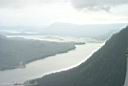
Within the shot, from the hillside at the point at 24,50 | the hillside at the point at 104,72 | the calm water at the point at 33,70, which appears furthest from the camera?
the hillside at the point at 24,50

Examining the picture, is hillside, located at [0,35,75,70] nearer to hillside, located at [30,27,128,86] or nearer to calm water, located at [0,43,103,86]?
calm water, located at [0,43,103,86]

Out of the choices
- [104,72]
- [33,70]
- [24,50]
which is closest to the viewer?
[104,72]

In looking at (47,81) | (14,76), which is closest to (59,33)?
(14,76)

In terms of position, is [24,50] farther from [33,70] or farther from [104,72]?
[104,72]

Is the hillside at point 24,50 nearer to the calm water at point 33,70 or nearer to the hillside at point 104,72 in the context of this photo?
the calm water at point 33,70

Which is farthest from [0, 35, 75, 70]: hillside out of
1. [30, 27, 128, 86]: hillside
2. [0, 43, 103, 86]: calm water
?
[30, 27, 128, 86]: hillside

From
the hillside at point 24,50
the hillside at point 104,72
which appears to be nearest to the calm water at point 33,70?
the hillside at point 24,50

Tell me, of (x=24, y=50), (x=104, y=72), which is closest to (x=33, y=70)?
(x=24, y=50)
